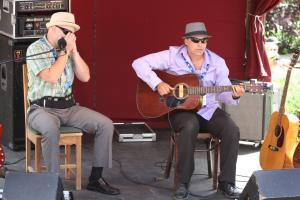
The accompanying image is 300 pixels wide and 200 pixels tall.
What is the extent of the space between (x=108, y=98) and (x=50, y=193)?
3627 millimetres

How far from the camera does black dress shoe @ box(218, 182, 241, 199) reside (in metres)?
5.09

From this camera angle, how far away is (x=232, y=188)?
510 cm

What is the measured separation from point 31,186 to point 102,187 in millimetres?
2004

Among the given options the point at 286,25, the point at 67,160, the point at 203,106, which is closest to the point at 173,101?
the point at 203,106

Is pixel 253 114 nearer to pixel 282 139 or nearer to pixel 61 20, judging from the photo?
pixel 282 139

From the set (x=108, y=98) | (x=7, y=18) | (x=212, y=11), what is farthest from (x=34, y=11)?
(x=212, y=11)

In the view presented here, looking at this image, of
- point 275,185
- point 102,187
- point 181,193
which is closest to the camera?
point 275,185

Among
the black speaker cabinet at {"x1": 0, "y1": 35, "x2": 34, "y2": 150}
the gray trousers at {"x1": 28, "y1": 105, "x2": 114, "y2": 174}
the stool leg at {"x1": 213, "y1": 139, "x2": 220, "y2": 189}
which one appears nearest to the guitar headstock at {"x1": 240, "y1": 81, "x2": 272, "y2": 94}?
the stool leg at {"x1": 213, "y1": 139, "x2": 220, "y2": 189}

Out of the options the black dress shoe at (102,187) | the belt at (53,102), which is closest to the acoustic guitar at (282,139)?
the black dress shoe at (102,187)

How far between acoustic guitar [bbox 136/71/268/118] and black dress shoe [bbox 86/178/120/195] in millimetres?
578

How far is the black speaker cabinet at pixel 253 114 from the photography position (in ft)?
20.6

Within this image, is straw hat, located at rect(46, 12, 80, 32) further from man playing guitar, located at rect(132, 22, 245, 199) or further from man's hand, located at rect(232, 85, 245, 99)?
man's hand, located at rect(232, 85, 245, 99)

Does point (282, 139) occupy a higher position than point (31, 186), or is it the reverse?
point (31, 186)

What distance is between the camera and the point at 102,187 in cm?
512
